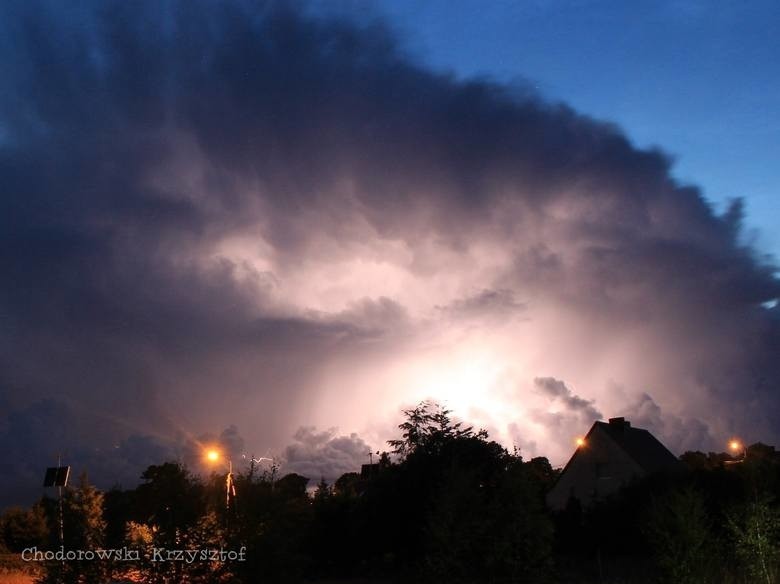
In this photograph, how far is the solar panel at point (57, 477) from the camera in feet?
62.3

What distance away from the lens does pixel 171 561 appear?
15.5m

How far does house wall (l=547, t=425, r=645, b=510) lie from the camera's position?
55.6m

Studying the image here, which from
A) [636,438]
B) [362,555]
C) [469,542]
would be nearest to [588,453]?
[636,438]

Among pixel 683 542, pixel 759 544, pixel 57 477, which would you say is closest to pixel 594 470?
pixel 759 544

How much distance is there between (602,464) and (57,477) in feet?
150

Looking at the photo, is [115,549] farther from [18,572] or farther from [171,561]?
[18,572]

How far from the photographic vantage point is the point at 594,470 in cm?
5684

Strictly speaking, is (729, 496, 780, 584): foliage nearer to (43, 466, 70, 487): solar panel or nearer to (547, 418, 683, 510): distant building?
(43, 466, 70, 487): solar panel

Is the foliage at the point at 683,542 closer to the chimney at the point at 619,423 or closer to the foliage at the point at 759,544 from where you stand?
the foliage at the point at 759,544

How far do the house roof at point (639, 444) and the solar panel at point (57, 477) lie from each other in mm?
44871

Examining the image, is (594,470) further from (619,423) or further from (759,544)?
(759,544)

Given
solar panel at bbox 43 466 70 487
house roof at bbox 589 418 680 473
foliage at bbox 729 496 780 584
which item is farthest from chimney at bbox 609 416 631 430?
solar panel at bbox 43 466 70 487

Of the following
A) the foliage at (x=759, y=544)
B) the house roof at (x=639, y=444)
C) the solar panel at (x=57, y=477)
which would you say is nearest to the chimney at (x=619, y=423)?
the house roof at (x=639, y=444)

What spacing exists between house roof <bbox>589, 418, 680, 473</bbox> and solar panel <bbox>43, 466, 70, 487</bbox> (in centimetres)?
4487
